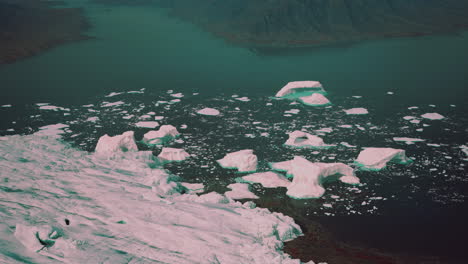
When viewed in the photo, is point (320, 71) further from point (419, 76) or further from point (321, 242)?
point (321, 242)

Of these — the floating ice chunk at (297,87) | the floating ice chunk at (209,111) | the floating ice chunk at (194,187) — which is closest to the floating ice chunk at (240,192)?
the floating ice chunk at (194,187)

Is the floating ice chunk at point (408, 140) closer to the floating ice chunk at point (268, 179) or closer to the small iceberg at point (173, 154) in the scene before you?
the floating ice chunk at point (268, 179)

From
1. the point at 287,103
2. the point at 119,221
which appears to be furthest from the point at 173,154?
the point at 287,103

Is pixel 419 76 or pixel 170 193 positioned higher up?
pixel 419 76

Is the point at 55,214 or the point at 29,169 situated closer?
the point at 55,214

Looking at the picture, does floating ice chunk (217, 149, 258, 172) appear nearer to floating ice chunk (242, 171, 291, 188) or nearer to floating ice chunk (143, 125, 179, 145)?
floating ice chunk (242, 171, 291, 188)

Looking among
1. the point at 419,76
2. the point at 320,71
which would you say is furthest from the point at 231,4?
the point at 419,76

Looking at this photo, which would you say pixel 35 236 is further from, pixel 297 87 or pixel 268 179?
pixel 297 87
